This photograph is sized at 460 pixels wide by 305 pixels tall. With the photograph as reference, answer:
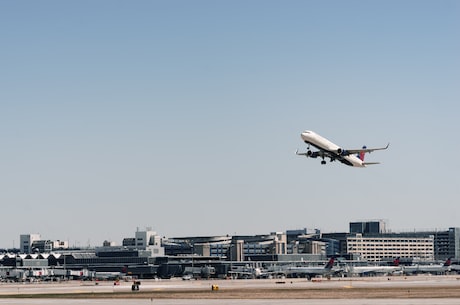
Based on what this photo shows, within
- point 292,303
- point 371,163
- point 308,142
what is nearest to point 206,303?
point 292,303

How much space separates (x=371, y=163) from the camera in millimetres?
185625

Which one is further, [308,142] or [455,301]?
[308,142]

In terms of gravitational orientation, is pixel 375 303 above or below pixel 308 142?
below

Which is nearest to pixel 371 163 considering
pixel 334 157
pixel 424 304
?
pixel 334 157

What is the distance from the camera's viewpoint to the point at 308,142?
175875 millimetres

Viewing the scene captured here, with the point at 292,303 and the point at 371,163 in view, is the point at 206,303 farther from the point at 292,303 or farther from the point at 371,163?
the point at 371,163

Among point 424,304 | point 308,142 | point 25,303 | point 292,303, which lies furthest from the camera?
point 308,142

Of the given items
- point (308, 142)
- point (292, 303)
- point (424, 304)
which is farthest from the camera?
point (308, 142)

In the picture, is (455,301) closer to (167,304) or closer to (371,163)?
(167,304)

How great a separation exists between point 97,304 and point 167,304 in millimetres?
9826

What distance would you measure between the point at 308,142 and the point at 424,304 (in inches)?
2863

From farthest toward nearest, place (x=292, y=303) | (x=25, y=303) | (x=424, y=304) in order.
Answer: (x=25, y=303) → (x=292, y=303) → (x=424, y=304)

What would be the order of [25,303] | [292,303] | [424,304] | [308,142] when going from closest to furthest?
[424,304] → [292,303] → [25,303] → [308,142]

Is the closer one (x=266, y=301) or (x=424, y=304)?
(x=424, y=304)
